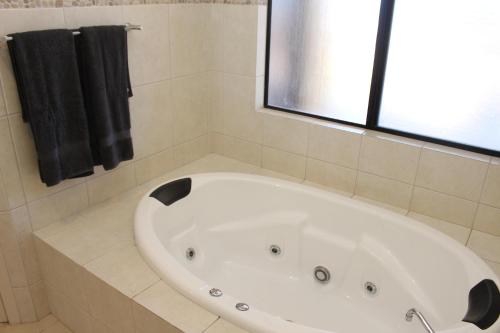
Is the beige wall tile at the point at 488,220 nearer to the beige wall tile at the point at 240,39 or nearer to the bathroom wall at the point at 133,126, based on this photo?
the beige wall tile at the point at 240,39

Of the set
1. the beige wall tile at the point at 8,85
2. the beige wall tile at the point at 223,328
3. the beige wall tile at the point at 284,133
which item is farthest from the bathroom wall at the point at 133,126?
the beige wall tile at the point at 223,328

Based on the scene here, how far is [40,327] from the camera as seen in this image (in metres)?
1.84

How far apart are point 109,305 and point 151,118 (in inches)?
39.9

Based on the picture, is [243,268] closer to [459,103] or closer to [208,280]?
[208,280]

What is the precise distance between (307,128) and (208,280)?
96cm

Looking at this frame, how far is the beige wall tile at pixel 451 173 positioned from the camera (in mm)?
1775

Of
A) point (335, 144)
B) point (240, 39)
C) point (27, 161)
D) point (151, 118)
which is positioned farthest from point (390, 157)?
point (27, 161)

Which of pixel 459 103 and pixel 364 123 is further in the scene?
pixel 364 123

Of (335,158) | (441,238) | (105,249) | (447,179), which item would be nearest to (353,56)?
(335,158)

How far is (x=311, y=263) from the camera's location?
2078 millimetres

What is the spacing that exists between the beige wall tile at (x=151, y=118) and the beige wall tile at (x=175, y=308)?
927 mm

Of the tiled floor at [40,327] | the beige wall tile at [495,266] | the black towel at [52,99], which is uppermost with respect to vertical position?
the black towel at [52,99]

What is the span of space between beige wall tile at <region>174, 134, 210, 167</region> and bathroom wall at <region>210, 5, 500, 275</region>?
0.07 meters

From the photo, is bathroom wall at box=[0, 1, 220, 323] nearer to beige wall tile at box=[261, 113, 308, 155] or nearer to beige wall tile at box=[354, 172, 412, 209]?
beige wall tile at box=[261, 113, 308, 155]
